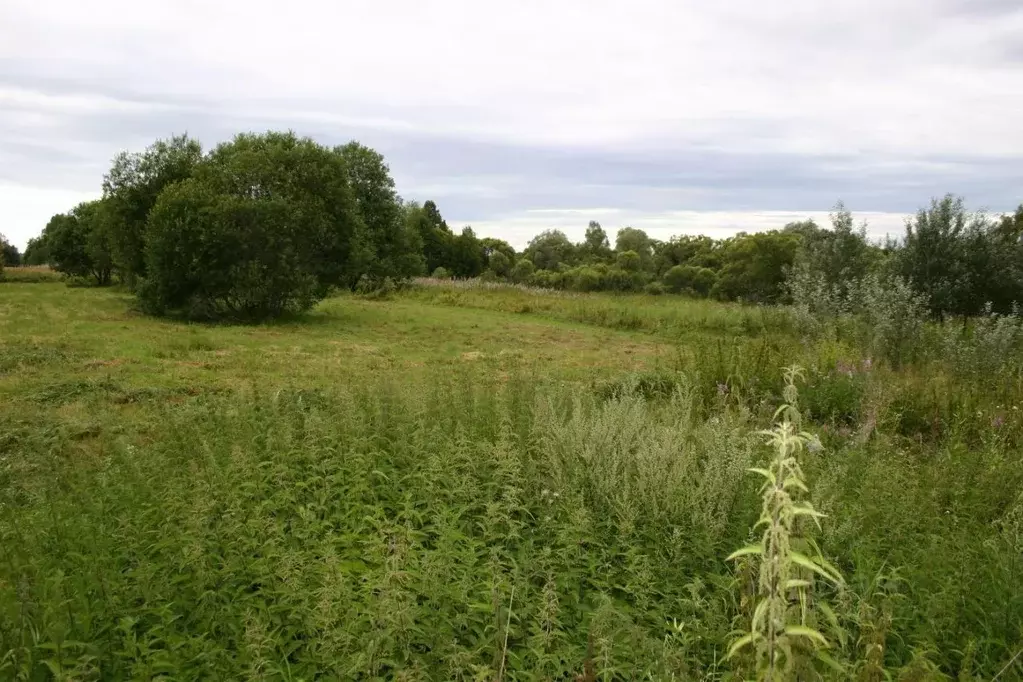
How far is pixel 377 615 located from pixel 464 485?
1.75m

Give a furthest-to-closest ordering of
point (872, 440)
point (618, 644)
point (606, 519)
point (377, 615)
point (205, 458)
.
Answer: point (872, 440) → point (205, 458) → point (606, 519) → point (618, 644) → point (377, 615)

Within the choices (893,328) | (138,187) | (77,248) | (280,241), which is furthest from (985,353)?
(77,248)

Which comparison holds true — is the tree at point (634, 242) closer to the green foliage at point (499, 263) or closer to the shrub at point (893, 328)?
the green foliage at point (499, 263)

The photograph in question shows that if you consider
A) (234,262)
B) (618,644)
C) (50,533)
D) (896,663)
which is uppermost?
(234,262)

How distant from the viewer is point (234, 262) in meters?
19.3

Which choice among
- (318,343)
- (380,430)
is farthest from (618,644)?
(318,343)

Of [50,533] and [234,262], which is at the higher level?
[234,262]

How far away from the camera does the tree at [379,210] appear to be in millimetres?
30906

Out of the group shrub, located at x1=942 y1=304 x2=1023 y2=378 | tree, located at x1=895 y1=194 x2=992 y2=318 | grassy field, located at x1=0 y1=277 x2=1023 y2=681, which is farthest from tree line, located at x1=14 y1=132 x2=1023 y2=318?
grassy field, located at x1=0 y1=277 x2=1023 y2=681

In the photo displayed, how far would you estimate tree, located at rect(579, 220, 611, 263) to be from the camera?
81188 millimetres

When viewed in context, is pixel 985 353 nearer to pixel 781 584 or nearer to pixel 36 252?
pixel 781 584

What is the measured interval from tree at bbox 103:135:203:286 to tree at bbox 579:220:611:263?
5933cm

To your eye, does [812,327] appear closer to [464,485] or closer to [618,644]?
[464,485]

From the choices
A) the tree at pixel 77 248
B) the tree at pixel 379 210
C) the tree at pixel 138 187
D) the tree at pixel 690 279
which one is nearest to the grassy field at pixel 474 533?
the tree at pixel 138 187
